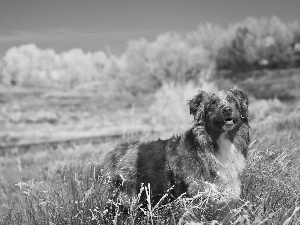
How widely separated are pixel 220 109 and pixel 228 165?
0.73m

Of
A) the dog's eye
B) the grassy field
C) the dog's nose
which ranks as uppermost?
the dog's eye

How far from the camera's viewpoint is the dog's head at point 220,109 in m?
4.82

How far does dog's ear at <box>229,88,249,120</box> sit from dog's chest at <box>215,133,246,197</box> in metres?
0.47

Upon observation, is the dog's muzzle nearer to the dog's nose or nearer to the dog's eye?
the dog's nose

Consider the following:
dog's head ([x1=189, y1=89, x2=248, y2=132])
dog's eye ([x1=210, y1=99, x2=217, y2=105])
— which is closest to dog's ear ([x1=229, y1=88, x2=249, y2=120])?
dog's head ([x1=189, y1=89, x2=248, y2=132])

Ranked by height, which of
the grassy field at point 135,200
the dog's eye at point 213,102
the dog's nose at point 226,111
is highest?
the dog's eye at point 213,102

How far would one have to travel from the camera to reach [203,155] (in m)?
4.84

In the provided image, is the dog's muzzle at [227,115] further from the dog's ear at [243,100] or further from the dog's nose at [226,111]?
the dog's ear at [243,100]

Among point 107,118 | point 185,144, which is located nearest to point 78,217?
point 185,144

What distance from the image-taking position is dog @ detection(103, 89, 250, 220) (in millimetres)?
4766

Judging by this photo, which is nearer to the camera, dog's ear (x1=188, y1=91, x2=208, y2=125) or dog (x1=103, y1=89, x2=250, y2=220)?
dog (x1=103, y1=89, x2=250, y2=220)

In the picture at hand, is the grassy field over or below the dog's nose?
below

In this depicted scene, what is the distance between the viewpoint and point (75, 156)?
1153cm

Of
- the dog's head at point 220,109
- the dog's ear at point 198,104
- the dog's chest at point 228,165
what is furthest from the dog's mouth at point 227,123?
the dog's ear at point 198,104
